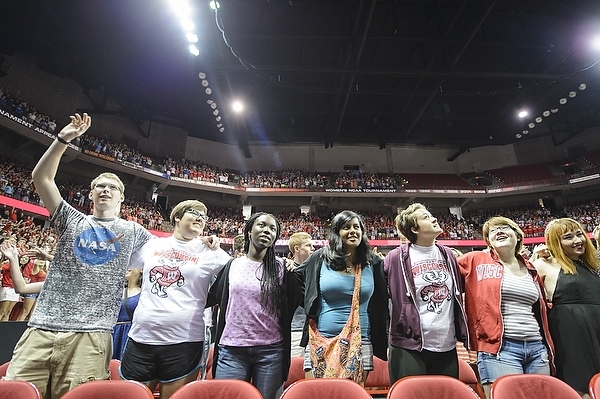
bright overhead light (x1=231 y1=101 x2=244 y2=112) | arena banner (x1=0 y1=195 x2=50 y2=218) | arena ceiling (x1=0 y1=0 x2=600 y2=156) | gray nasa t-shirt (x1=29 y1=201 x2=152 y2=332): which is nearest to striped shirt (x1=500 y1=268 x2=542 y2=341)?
gray nasa t-shirt (x1=29 y1=201 x2=152 y2=332)

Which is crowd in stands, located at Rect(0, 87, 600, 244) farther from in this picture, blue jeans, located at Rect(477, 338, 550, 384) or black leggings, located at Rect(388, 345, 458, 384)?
blue jeans, located at Rect(477, 338, 550, 384)

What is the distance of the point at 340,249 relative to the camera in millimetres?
2035

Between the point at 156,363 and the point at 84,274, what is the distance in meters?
0.65

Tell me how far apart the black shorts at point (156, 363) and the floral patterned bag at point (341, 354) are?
0.74 meters

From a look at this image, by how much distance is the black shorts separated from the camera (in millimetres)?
1744

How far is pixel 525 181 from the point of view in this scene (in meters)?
18.5

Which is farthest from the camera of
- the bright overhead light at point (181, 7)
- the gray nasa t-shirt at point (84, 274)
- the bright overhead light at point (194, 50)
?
the bright overhead light at point (194, 50)

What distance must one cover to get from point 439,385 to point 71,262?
208 cm

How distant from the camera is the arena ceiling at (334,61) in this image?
11.0m

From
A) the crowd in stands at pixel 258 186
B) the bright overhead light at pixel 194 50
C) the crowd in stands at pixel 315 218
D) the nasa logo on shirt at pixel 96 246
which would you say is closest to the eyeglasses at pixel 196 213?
the nasa logo on shirt at pixel 96 246

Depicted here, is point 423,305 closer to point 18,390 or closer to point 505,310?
point 505,310

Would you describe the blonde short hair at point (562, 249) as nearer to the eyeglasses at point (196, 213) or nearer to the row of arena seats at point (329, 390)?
the row of arena seats at point (329, 390)

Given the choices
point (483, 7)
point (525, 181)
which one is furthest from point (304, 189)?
point (525, 181)

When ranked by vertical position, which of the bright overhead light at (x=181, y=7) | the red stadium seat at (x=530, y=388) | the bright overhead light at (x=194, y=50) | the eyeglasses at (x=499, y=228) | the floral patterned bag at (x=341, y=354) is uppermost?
the bright overhead light at (x=194, y=50)
